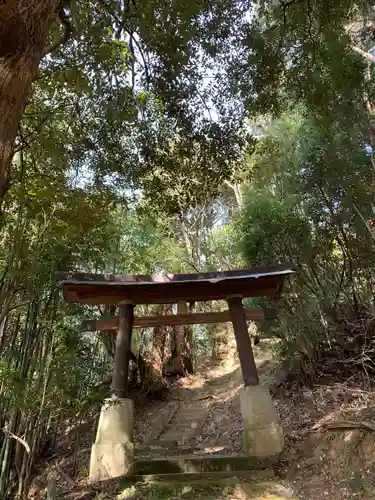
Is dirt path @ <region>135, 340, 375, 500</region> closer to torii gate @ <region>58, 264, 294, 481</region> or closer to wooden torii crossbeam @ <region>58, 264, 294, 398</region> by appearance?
torii gate @ <region>58, 264, 294, 481</region>

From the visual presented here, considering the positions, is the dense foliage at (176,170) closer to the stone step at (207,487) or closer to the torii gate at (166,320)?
the torii gate at (166,320)

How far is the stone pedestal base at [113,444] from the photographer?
4352 mm

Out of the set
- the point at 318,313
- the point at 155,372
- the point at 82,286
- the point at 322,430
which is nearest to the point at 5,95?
the point at 82,286

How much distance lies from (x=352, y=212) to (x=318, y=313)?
1.84 meters

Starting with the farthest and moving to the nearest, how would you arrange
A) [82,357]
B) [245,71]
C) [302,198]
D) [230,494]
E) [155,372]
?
[155,372]
[302,198]
[245,71]
[82,357]
[230,494]

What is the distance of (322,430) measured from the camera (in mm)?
4590

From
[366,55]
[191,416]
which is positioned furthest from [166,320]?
[366,55]

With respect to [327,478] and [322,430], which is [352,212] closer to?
[322,430]

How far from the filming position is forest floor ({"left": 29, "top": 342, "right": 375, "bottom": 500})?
12.6 feet

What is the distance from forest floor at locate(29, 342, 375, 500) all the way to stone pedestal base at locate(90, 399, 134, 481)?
0.28 m

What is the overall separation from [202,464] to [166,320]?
6.23ft

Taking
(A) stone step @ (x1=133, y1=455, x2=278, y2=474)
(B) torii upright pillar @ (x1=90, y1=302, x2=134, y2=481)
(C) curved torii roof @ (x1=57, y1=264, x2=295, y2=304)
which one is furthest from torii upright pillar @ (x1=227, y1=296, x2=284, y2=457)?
(B) torii upright pillar @ (x1=90, y1=302, x2=134, y2=481)

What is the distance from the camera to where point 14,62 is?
160 centimetres

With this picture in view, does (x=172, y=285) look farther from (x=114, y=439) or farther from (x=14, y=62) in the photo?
(x=14, y=62)
